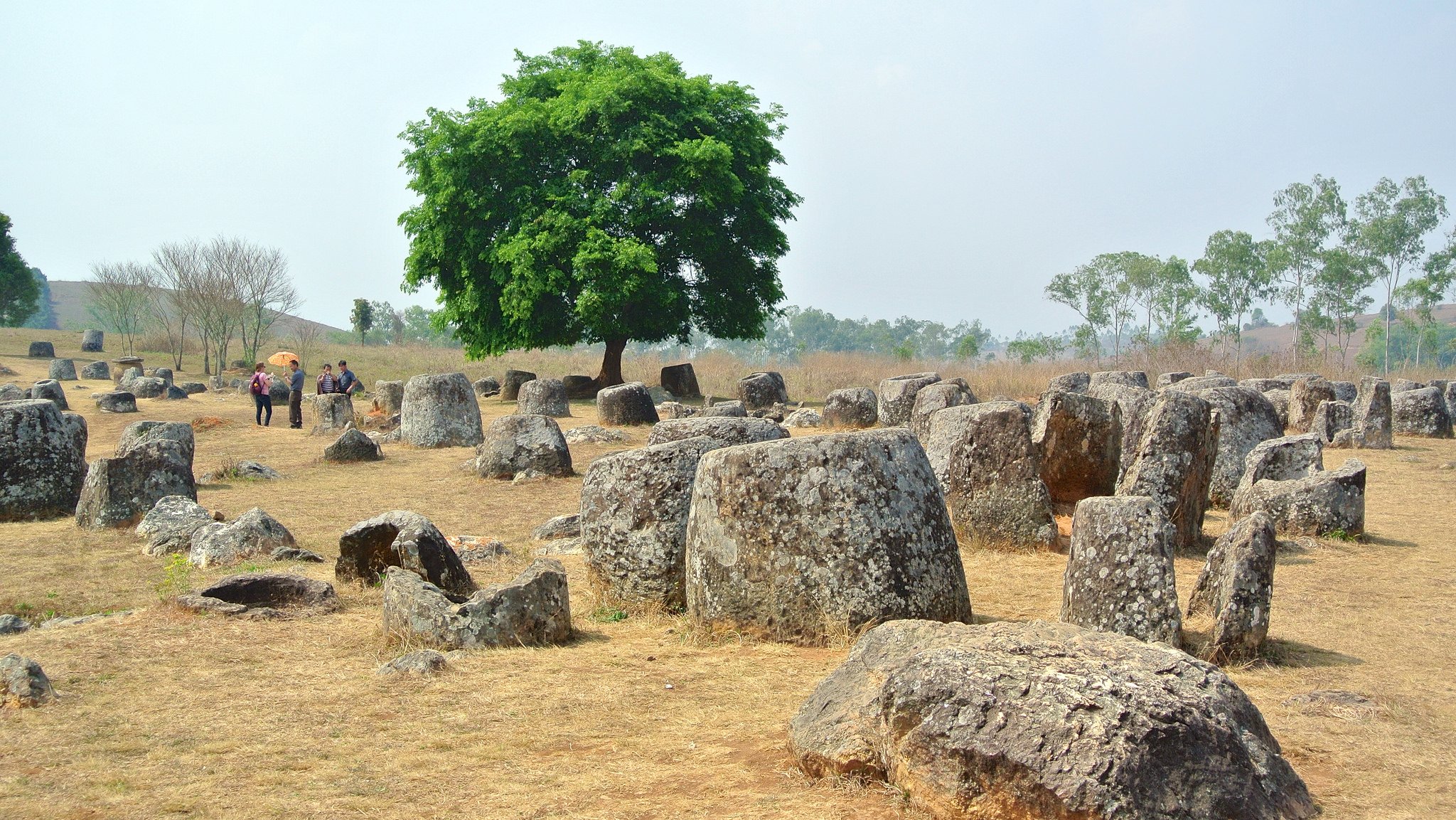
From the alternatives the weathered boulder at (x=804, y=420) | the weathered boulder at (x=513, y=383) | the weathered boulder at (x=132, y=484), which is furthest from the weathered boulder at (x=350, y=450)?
the weathered boulder at (x=513, y=383)

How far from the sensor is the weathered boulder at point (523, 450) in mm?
16422

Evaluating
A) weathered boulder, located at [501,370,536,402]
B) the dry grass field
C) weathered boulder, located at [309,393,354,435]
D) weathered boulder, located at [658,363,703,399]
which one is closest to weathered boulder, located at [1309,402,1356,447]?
the dry grass field

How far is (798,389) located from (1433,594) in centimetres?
2828

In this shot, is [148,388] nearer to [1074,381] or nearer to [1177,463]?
[1074,381]

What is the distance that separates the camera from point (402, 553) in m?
8.21

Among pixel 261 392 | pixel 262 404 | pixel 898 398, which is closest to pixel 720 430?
pixel 898 398

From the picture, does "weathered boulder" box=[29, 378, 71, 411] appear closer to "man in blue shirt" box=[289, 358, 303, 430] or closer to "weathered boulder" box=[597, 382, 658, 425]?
"man in blue shirt" box=[289, 358, 303, 430]

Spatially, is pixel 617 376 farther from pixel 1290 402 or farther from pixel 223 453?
pixel 1290 402

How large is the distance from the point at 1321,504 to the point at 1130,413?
3288 mm

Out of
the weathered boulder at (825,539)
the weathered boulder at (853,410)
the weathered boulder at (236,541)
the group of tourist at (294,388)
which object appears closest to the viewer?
the weathered boulder at (825,539)

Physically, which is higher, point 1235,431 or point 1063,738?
point 1235,431

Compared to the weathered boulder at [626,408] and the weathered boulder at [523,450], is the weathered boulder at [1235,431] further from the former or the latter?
the weathered boulder at [626,408]

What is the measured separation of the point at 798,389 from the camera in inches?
1449

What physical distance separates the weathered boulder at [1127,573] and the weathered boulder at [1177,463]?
4.13m
